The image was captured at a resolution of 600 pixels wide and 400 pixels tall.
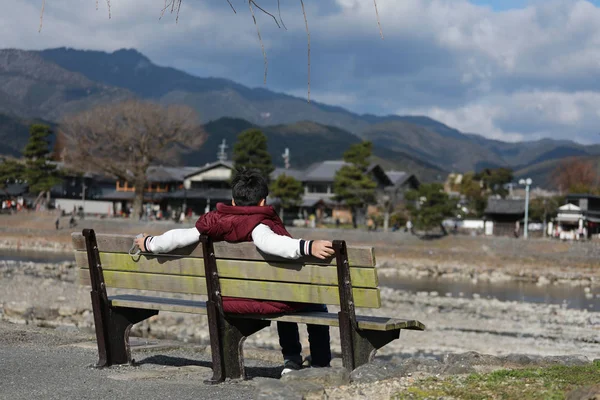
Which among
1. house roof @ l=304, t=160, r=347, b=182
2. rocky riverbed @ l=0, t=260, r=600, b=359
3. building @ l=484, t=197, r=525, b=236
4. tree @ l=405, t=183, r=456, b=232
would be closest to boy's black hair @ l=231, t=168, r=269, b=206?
rocky riverbed @ l=0, t=260, r=600, b=359

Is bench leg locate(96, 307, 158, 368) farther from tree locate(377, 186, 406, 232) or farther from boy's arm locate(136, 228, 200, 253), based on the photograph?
tree locate(377, 186, 406, 232)

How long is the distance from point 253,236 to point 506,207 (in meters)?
56.4

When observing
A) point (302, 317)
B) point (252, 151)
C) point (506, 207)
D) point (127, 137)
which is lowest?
point (302, 317)

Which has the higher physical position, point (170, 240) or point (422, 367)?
point (170, 240)

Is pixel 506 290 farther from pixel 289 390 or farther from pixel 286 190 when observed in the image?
pixel 289 390

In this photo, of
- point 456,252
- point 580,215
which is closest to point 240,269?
point 456,252

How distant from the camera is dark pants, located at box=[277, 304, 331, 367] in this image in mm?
5352

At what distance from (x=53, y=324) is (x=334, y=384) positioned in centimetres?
1057

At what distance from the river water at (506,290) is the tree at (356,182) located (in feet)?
48.1

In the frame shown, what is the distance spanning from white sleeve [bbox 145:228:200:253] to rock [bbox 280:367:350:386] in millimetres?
1183

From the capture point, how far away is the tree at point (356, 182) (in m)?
51.4

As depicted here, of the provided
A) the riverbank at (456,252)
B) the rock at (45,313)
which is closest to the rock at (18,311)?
the rock at (45,313)

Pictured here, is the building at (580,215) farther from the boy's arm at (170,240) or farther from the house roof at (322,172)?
the boy's arm at (170,240)

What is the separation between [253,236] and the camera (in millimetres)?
4816
